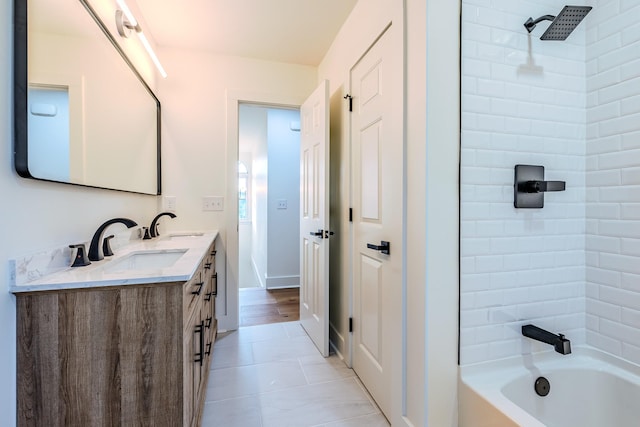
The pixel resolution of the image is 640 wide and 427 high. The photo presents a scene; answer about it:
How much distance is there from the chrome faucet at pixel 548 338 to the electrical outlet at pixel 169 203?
2569 millimetres

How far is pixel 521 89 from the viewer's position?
130 centimetres

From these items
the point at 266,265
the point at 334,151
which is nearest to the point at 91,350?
the point at 334,151

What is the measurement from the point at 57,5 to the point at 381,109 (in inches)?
57.4

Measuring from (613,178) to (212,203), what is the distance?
2.62 m

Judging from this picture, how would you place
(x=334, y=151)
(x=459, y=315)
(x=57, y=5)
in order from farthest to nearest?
1. (x=334, y=151)
2. (x=459, y=315)
3. (x=57, y=5)

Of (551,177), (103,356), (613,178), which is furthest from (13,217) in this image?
(613,178)

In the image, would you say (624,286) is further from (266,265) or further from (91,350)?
(266,265)

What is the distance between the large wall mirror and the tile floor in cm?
135

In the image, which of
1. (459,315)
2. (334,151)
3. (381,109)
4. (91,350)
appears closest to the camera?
(91,350)

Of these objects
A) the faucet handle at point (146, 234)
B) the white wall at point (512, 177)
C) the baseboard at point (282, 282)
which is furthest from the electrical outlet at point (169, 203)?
the white wall at point (512, 177)

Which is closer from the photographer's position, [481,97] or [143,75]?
[481,97]

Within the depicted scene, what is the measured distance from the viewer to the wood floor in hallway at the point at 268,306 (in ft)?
9.44

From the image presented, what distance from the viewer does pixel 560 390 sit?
1.26 meters

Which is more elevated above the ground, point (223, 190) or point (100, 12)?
point (100, 12)
